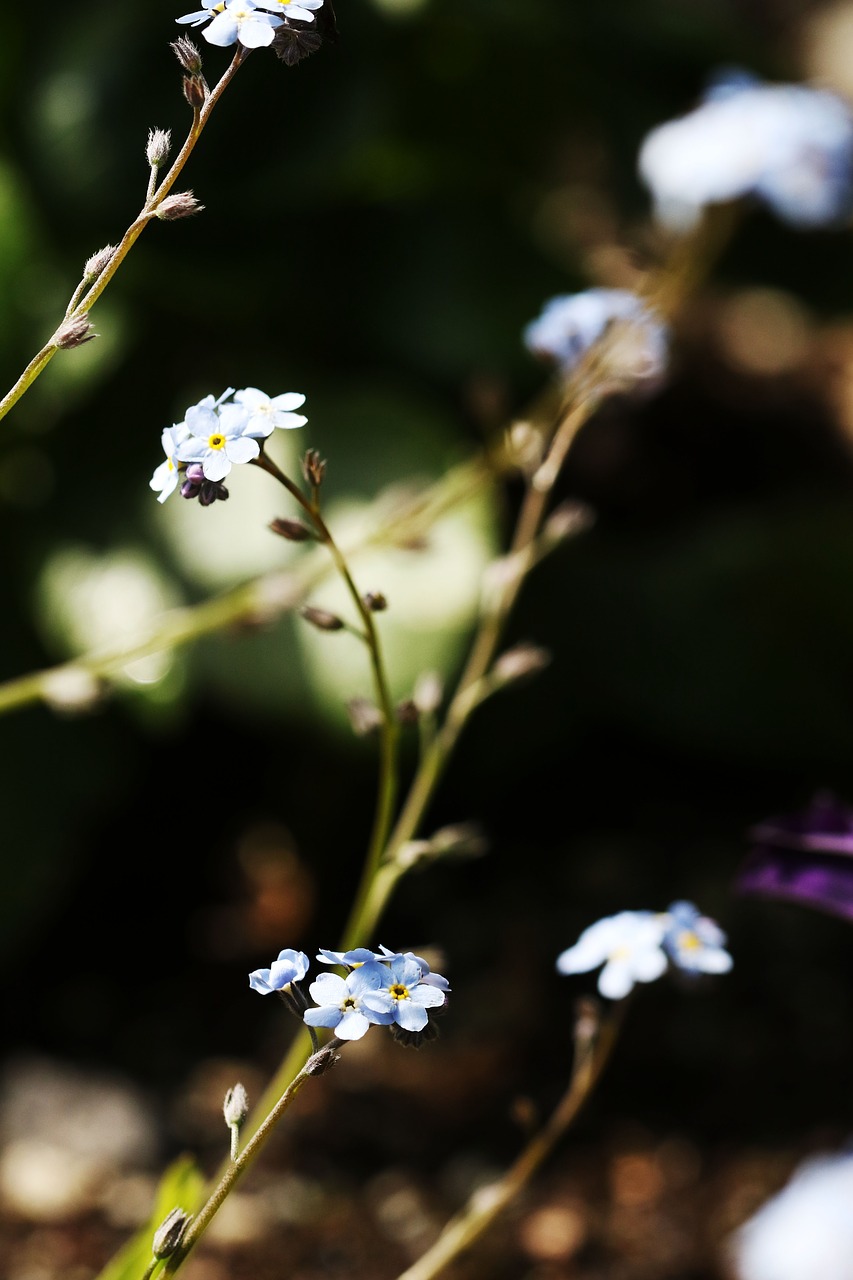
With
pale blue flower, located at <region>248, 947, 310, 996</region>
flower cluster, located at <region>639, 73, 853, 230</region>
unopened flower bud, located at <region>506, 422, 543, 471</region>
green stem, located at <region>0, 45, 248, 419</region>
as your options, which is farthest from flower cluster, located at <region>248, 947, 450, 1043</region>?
flower cluster, located at <region>639, 73, 853, 230</region>

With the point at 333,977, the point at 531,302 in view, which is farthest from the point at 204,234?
the point at 333,977

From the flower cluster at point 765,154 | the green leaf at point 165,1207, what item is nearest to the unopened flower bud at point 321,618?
the green leaf at point 165,1207

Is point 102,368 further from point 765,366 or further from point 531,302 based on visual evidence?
point 765,366

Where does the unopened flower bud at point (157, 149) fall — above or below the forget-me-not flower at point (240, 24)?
below

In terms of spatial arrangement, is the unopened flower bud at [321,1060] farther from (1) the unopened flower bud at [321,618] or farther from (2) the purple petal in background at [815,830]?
(2) the purple petal in background at [815,830]

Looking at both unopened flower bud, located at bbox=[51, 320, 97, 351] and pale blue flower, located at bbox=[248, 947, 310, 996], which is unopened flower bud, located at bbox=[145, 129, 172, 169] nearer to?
unopened flower bud, located at bbox=[51, 320, 97, 351]

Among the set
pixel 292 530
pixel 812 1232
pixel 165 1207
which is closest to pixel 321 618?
pixel 292 530

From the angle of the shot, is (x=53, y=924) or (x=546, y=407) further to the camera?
(x=53, y=924)
